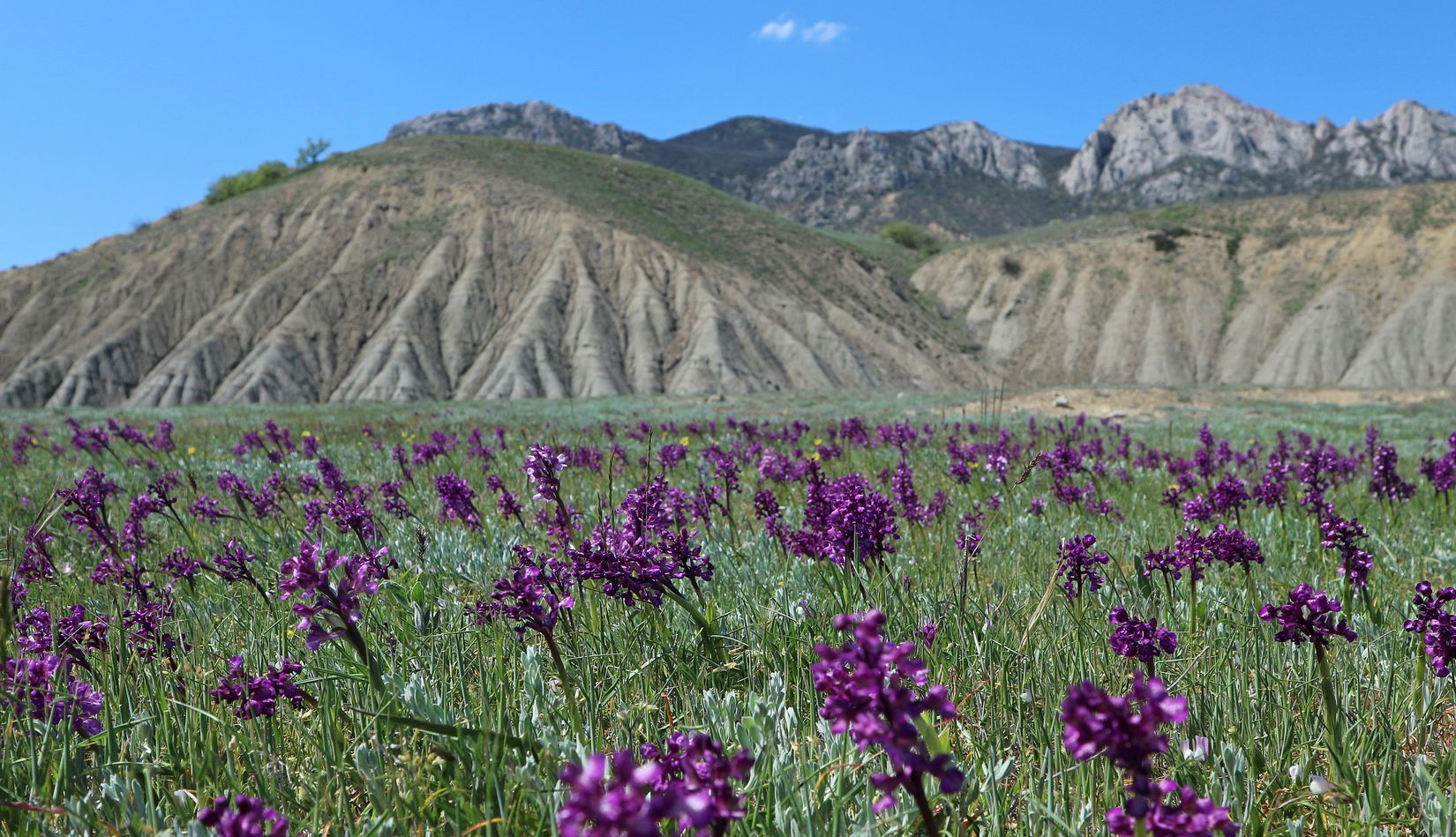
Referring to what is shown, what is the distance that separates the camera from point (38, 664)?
2.15 meters

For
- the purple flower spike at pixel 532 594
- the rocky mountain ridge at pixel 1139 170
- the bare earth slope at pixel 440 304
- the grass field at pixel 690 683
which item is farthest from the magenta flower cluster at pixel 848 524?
the rocky mountain ridge at pixel 1139 170

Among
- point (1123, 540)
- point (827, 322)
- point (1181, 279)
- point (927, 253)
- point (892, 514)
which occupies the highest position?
point (927, 253)

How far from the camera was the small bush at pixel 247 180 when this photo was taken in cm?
9206

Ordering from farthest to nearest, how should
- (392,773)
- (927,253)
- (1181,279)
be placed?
(927,253)
(1181,279)
(392,773)

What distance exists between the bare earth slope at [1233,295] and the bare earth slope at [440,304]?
10.8 metres

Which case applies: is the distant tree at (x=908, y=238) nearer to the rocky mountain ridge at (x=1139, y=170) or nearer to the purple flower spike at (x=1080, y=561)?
the rocky mountain ridge at (x=1139, y=170)

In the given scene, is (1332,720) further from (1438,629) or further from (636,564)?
(636,564)

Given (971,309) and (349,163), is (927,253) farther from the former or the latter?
(349,163)

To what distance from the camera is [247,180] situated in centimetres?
9369

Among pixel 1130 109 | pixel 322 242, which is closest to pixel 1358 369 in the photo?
pixel 322 242

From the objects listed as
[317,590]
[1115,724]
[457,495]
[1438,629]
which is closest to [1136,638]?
[1438,629]

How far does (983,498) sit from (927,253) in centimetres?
9520

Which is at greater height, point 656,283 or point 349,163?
point 349,163

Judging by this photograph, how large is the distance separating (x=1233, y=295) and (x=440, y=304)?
2694 inches
